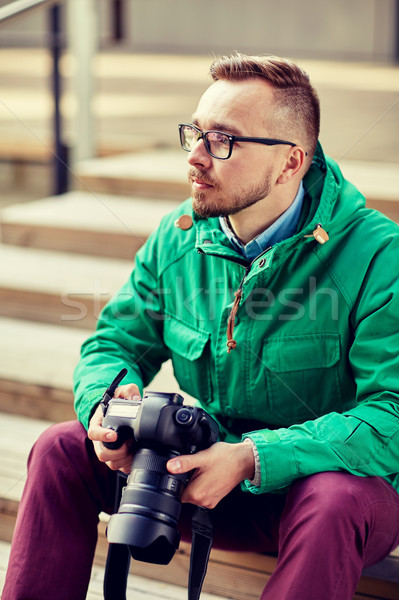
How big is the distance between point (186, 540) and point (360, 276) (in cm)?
64

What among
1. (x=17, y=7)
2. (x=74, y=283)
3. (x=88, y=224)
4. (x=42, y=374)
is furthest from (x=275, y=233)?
(x=17, y=7)

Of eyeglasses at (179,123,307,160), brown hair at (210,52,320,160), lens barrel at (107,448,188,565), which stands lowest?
lens barrel at (107,448,188,565)

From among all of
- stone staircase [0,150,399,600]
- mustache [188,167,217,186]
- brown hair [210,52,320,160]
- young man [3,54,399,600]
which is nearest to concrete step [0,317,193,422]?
stone staircase [0,150,399,600]

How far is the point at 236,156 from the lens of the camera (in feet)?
5.11

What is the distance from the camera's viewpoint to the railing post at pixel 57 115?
3.36m

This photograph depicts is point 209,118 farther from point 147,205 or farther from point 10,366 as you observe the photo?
point 147,205

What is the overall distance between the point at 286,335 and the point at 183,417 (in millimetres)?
341

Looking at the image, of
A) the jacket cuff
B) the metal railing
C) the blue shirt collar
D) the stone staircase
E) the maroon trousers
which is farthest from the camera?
the metal railing

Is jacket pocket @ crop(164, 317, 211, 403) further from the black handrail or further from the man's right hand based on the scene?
the black handrail

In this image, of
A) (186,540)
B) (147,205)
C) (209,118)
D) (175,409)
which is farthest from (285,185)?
(147,205)

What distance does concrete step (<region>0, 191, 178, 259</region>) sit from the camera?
9.45 ft

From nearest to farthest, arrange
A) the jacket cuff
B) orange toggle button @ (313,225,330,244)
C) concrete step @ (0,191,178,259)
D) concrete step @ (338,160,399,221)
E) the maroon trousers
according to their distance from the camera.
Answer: the maroon trousers < the jacket cuff < orange toggle button @ (313,225,330,244) < concrete step @ (338,160,399,221) < concrete step @ (0,191,178,259)

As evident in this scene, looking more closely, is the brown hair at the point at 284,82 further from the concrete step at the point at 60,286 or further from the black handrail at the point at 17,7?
the black handrail at the point at 17,7

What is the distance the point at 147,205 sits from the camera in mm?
3133
